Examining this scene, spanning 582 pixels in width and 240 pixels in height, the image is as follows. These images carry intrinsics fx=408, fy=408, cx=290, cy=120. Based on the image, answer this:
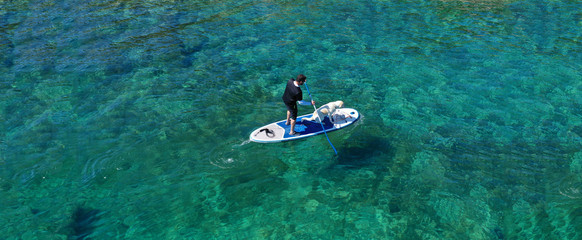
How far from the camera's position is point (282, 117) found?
53.6ft

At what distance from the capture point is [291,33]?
78.5 feet

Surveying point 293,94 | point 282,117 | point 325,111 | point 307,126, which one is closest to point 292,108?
point 293,94

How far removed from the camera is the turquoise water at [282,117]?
11.6 meters

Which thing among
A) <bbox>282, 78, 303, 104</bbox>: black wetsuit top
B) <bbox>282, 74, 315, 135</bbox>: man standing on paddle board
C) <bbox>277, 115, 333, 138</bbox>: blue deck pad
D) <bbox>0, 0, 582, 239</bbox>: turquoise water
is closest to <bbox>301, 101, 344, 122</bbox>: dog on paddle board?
<bbox>277, 115, 333, 138</bbox>: blue deck pad

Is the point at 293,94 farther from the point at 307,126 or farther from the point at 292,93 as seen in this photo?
the point at 307,126

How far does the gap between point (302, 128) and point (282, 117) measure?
1338mm

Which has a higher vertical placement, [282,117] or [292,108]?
[292,108]

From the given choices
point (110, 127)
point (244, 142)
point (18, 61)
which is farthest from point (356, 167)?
point (18, 61)

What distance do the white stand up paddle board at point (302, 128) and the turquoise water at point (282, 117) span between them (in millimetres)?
291

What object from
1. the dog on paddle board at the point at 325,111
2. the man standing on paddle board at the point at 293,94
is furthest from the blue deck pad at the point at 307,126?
the man standing on paddle board at the point at 293,94

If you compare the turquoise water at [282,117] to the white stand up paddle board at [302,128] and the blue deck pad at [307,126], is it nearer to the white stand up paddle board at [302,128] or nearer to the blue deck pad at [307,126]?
the white stand up paddle board at [302,128]

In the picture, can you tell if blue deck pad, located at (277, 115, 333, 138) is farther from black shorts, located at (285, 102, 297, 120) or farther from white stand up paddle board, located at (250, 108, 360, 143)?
black shorts, located at (285, 102, 297, 120)

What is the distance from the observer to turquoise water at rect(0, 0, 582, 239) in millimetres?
11633

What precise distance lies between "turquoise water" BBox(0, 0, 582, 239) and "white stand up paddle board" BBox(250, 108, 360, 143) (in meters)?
0.29
